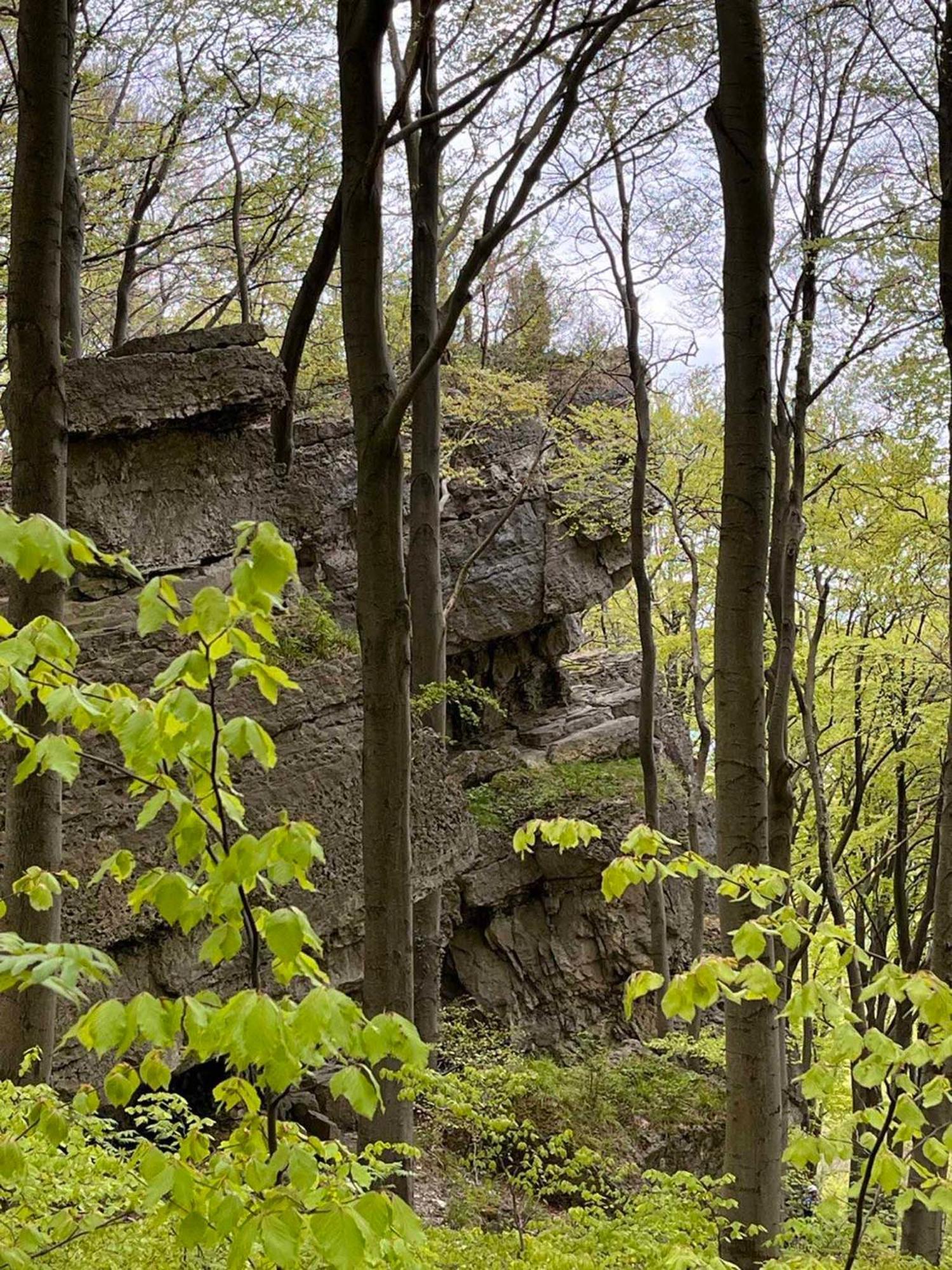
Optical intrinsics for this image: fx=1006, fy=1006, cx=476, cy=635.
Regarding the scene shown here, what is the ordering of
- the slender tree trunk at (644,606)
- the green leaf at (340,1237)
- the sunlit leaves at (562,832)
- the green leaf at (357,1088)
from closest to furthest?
the green leaf at (340,1237), the green leaf at (357,1088), the sunlit leaves at (562,832), the slender tree trunk at (644,606)

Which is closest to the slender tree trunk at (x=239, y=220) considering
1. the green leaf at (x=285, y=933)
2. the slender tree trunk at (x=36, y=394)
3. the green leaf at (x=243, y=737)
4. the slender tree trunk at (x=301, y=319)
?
the slender tree trunk at (x=301, y=319)

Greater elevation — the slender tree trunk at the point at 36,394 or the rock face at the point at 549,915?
the slender tree trunk at the point at 36,394

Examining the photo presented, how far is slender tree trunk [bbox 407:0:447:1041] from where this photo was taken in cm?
817

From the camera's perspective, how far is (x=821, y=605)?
535 inches

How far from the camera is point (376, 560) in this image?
5.52 metres

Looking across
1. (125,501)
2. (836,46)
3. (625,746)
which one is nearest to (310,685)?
(125,501)

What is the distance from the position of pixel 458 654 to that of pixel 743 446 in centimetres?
1178

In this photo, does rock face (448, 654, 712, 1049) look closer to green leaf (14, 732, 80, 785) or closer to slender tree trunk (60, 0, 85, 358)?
slender tree trunk (60, 0, 85, 358)

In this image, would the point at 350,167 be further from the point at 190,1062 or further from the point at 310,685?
the point at 190,1062

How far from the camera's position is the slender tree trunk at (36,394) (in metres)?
4.42

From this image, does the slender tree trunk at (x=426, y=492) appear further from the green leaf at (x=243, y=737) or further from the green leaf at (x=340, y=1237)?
the green leaf at (x=340, y=1237)

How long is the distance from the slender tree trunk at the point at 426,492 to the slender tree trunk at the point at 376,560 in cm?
207

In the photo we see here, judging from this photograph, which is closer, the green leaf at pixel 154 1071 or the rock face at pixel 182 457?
the green leaf at pixel 154 1071

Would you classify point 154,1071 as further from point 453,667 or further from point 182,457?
point 453,667
